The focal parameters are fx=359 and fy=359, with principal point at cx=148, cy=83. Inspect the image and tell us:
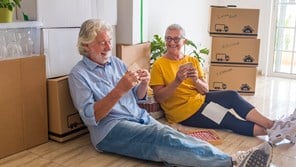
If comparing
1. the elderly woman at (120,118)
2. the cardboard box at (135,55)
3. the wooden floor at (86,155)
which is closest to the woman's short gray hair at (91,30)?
the elderly woman at (120,118)

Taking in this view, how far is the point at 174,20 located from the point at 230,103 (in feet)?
6.33

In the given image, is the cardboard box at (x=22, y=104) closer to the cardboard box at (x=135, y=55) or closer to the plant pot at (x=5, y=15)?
the plant pot at (x=5, y=15)

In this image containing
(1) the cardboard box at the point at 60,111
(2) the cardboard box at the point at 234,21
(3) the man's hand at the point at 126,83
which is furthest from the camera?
(2) the cardboard box at the point at 234,21

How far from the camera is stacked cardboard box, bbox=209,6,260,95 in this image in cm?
Result: 381

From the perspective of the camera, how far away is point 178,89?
2.69 m

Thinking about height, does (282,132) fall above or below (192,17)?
below

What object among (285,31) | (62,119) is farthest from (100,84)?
(285,31)

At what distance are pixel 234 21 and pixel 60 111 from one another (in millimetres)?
2235

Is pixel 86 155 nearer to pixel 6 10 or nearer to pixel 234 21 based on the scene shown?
pixel 6 10

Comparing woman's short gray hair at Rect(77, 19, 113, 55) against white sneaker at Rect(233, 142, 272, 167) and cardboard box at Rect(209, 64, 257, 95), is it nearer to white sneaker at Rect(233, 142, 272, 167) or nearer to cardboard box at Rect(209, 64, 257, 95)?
white sneaker at Rect(233, 142, 272, 167)

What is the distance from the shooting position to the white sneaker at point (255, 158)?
187 centimetres

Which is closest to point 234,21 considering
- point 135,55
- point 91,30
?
point 135,55

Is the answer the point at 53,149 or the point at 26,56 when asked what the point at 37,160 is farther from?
the point at 26,56

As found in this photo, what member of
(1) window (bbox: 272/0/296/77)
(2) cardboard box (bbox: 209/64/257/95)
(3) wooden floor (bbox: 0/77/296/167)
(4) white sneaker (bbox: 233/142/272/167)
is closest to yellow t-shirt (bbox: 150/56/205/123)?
(3) wooden floor (bbox: 0/77/296/167)
